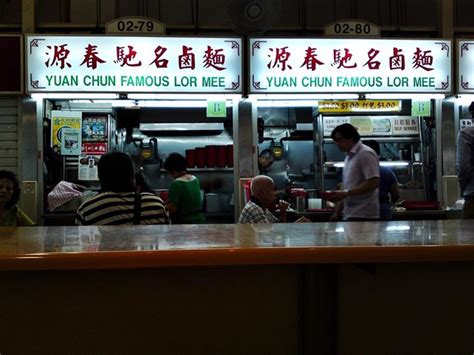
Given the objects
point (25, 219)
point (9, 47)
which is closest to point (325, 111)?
point (9, 47)

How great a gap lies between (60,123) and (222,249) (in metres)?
6.04

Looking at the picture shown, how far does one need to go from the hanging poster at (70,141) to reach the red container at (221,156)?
77.2 inches

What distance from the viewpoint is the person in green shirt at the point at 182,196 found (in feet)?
16.5

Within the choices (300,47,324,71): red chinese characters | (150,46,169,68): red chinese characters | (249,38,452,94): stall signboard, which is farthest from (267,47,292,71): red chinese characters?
(150,46,169,68): red chinese characters

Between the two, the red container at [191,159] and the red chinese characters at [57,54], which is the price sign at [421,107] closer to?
the red container at [191,159]

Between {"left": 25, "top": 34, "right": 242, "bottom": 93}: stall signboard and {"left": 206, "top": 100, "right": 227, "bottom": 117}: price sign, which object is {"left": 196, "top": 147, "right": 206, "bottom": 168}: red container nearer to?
{"left": 206, "top": 100, "right": 227, "bottom": 117}: price sign

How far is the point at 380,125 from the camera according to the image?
25.8 ft

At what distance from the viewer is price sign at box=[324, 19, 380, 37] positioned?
21.4ft

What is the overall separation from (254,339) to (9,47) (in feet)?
18.0

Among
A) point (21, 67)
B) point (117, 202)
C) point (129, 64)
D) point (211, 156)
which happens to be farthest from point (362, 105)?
point (117, 202)

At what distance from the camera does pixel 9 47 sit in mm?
6215

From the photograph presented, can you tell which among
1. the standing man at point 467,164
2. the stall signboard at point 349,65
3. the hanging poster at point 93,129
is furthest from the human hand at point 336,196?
the hanging poster at point 93,129

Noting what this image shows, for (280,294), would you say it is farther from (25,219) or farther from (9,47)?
(9,47)

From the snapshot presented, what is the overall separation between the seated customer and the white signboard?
472 cm
